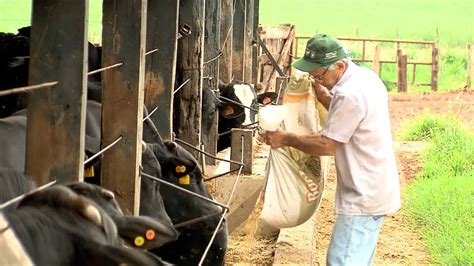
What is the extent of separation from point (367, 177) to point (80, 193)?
249cm

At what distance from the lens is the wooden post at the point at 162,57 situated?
721cm

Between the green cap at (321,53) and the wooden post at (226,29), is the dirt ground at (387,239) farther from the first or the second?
the green cap at (321,53)

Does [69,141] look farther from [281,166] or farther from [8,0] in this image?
[8,0]

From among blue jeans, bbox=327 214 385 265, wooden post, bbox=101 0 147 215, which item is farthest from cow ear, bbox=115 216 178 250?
blue jeans, bbox=327 214 385 265

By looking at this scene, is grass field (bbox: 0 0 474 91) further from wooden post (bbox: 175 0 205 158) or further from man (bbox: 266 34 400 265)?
man (bbox: 266 34 400 265)

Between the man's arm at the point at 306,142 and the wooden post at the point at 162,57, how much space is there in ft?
3.29

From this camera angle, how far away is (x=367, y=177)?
20.1ft

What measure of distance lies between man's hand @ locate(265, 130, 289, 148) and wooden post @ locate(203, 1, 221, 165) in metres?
3.75

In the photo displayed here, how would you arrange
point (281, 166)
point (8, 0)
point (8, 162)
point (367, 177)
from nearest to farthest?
point (8, 162), point (367, 177), point (281, 166), point (8, 0)

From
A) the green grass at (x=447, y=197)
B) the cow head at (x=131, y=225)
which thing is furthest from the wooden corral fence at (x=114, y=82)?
the green grass at (x=447, y=197)

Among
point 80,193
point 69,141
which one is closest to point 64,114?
point 69,141

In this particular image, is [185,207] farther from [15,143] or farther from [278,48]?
[278,48]

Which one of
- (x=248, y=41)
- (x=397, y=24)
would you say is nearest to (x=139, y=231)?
(x=248, y=41)

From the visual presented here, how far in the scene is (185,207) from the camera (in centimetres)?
646
